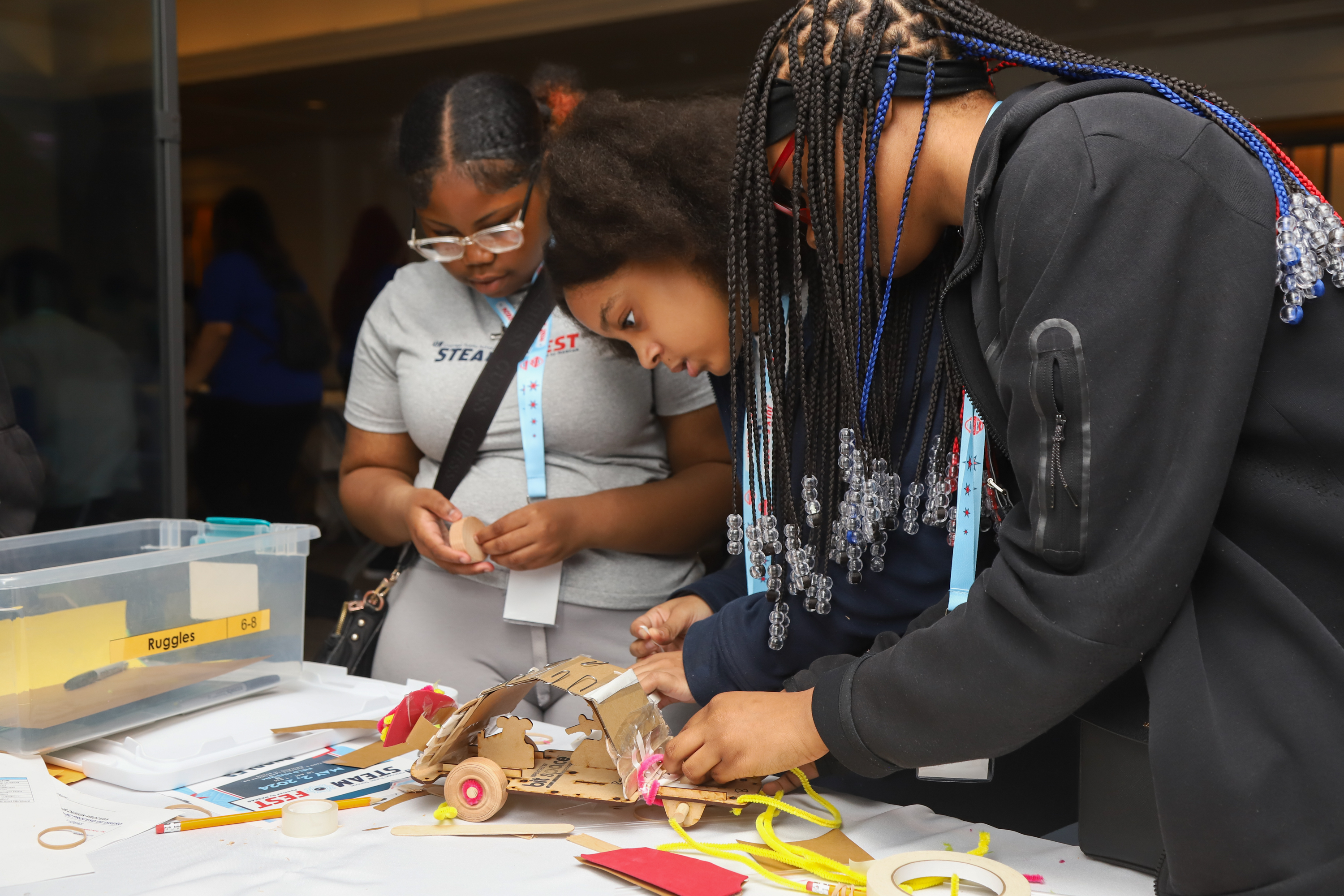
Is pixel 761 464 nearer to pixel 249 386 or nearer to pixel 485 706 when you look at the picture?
pixel 485 706

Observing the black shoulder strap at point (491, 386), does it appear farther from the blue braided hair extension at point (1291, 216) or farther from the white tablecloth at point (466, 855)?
the blue braided hair extension at point (1291, 216)

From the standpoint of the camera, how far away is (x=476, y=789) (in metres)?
1.03

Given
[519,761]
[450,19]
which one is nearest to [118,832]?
[519,761]

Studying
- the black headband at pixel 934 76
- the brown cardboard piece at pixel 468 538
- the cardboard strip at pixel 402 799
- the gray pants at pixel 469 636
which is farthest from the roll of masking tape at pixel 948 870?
the brown cardboard piece at pixel 468 538

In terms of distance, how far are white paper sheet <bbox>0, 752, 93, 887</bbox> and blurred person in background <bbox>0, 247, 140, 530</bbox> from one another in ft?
3.99

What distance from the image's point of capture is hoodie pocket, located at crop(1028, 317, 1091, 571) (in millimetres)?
721

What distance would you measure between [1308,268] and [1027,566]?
0.28 m

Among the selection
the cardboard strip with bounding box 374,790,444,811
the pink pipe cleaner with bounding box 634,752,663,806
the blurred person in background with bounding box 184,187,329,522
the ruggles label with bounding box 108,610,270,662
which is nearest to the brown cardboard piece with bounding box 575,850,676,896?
the pink pipe cleaner with bounding box 634,752,663,806

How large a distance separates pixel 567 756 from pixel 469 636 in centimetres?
65

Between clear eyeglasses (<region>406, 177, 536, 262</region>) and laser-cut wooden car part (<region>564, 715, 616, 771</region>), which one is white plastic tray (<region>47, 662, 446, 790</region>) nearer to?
laser-cut wooden car part (<region>564, 715, 616, 771</region>)

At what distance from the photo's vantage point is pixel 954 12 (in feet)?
2.98

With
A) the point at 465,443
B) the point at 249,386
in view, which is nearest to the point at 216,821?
the point at 465,443

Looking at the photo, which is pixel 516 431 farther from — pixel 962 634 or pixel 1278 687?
pixel 1278 687

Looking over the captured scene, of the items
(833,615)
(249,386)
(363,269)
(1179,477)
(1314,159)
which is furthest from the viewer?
(363,269)
